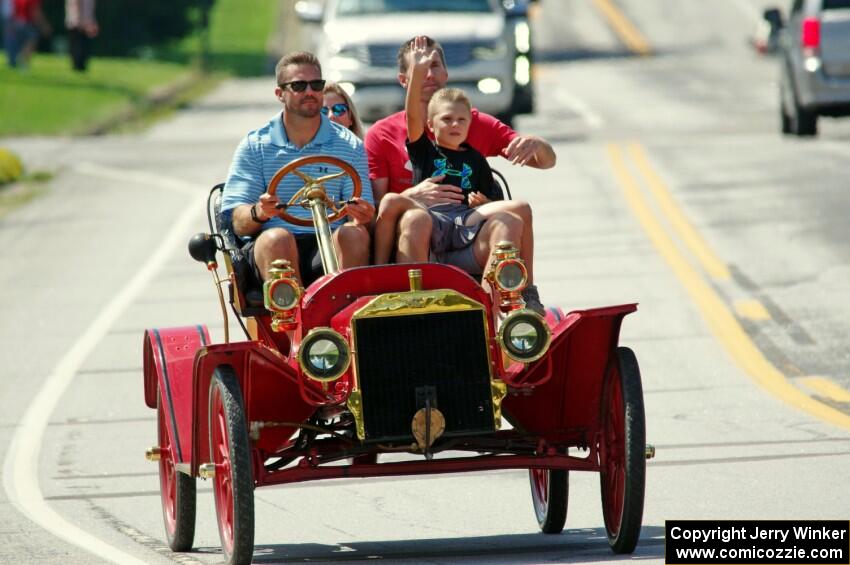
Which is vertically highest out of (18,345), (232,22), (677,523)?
(677,523)

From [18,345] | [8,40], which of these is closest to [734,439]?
[18,345]

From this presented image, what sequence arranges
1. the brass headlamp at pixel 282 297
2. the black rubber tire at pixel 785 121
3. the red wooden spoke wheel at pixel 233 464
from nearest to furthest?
1. the red wooden spoke wheel at pixel 233 464
2. the brass headlamp at pixel 282 297
3. the black rubber tire at pixel 785 121

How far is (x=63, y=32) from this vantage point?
45.4 metres

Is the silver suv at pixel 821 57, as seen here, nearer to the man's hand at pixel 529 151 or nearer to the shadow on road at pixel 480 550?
the man's hand at pixel 529 151

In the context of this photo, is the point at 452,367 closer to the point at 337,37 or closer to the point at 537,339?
the point at 537,339

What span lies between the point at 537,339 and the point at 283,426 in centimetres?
105

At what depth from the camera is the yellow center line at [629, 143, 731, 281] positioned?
1609 cm

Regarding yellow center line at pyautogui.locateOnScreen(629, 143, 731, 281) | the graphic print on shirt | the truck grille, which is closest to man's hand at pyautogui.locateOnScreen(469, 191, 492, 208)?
the graphic print on shirt

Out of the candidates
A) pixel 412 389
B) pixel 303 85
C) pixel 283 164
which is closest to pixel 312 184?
pixel 283 164

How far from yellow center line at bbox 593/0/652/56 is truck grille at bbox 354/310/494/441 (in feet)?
126

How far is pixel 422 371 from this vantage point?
728cm

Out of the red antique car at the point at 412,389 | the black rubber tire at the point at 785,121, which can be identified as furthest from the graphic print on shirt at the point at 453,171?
the black rubber tire at the point at 785,121

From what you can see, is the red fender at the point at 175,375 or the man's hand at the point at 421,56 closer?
the red fender at the point at 175,375

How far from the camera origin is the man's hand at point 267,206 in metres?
8.03
